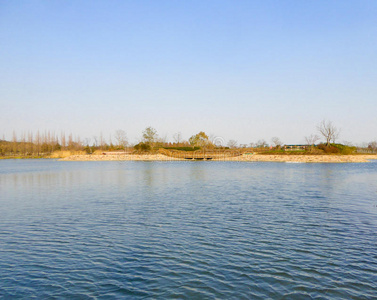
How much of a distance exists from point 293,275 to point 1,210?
627 inches

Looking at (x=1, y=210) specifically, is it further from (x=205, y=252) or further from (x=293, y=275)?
(x=293, y=275)

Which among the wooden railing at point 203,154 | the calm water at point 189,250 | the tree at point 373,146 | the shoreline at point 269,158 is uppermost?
the tree at point 373,146

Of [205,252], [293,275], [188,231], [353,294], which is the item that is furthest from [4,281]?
[353,294]

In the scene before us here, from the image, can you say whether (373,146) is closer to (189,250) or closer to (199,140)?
(199,140)

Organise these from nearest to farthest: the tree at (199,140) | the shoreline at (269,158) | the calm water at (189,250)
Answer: the calm water at (189,250), the shoreline at (269,158), the tree at (199,140)

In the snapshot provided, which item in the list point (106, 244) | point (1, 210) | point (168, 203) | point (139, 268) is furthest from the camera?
point (168, 203)

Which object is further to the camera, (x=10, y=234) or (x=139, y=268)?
(x=10, y=234)

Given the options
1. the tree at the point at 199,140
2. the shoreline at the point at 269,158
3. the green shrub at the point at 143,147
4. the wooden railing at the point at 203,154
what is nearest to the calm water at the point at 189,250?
the shoreline at the point at 269,158

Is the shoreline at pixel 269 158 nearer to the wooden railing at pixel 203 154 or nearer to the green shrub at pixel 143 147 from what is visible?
the wooden railing at pixel 203 154

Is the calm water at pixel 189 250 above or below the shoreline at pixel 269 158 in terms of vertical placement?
below

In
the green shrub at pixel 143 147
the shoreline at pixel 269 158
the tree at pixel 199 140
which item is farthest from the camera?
the tree at pixel 199 140

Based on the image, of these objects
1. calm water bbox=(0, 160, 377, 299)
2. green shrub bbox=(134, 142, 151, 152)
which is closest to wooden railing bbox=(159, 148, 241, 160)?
green shrub bbox=(134, 142, 151, 152)

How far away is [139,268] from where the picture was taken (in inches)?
328

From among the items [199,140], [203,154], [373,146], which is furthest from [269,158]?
[373,146]
